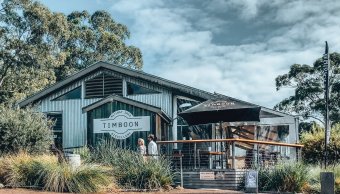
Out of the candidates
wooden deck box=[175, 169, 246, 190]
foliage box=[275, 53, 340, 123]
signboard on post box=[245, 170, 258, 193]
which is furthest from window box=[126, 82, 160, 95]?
foliage box=[275, 53, 340, 123]

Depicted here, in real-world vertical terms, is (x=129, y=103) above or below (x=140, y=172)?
above

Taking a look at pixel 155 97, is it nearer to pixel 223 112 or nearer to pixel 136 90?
pixel 136 90

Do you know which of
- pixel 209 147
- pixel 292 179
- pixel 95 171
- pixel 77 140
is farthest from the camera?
pixel 77 140

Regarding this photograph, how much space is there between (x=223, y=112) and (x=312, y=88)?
25345mm

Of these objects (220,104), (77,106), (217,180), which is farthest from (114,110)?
(217,180)

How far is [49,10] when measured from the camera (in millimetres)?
31266

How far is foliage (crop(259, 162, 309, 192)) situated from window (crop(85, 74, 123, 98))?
395 inches

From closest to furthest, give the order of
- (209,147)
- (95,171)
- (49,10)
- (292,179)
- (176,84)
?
(95,171)
(292,179)
(209,147)
(176,84)
(49,10)

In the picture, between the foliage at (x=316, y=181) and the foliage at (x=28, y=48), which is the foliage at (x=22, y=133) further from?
the foliage at (x=28, y=48)

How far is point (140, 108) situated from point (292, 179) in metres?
8.90

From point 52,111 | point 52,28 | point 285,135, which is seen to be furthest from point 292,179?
point 52,28

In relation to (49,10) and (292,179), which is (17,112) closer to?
(292,179)

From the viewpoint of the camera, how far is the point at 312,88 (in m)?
38.8

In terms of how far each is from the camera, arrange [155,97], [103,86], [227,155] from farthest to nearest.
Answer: [103,86] < [155,97] < [227,155]
